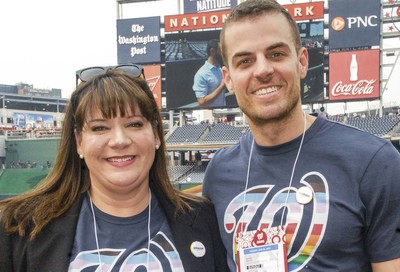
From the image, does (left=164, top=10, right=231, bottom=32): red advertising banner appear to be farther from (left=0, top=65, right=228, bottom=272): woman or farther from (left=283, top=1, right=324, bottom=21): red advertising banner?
(left=0, top=65, right=228, bottom=272): woman

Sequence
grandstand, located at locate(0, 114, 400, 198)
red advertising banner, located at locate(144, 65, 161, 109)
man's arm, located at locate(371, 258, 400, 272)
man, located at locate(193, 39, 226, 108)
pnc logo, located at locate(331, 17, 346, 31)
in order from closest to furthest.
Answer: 1. man's arm, located at locate(371, 258, 400, 272)
2. grandstand, located at locate(0, 114, 400, 198)
3. pnc logo, located at locate(331, 17, 346, 31)
4. man, located at locate(193, 39, 226, 108)
5. red advertising banner, located at locate(144, 65, 161, 109)

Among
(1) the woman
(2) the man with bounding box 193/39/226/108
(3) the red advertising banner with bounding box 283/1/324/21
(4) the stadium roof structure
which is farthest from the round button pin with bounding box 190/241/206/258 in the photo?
(4) the stadium roof structure

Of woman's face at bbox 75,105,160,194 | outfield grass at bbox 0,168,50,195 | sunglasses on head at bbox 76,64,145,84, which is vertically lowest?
outfield grass at bbox 0,168,50,195

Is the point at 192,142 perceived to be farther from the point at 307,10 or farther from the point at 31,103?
the point at 31,103

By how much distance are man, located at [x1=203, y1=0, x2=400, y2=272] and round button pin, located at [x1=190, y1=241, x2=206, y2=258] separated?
0.13 metres

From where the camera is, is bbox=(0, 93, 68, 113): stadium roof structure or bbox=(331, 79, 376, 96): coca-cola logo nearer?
bbox=(331, 79, 376, 96): coca-cola logo

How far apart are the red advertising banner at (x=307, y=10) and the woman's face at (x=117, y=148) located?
22.6m

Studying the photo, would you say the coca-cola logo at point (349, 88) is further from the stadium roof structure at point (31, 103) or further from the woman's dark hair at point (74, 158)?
the stadium roof structure at point (31, 103)

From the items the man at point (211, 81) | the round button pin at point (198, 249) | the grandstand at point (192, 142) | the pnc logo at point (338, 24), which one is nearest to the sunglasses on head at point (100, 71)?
the round button pin at point (198, 249)

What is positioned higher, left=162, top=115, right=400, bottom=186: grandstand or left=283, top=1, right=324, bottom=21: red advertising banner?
left=283, top=1, right=324, bottom=21: red advertising banner

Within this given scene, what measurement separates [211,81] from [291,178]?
22089mm

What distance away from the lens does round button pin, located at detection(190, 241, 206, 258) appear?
86.1 inches

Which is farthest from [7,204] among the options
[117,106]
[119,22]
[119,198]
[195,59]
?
[119,22]

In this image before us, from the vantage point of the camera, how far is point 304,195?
208 cm
